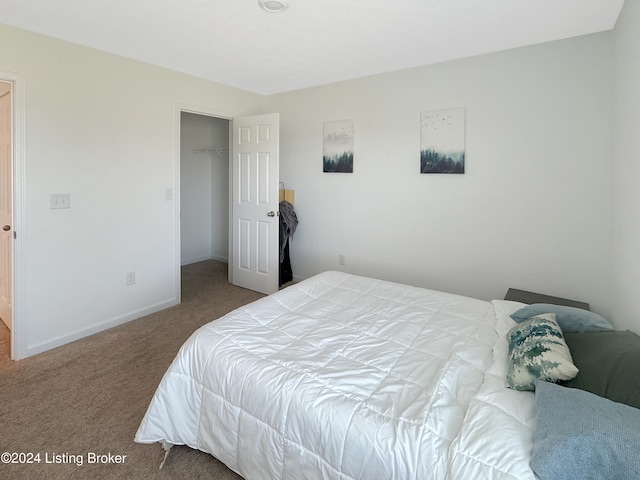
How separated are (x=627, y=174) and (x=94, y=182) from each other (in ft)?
12.6

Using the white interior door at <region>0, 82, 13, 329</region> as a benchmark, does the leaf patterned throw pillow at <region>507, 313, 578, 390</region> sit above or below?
below

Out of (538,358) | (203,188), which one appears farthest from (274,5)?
(203,188)

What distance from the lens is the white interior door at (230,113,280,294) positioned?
12.8 feet

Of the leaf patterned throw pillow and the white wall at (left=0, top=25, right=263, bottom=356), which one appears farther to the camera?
the white wall at (left=0, top=25, right=263, bottom=356)

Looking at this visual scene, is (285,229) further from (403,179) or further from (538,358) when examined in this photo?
(538,358)

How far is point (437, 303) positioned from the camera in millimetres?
2168

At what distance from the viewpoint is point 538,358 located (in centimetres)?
126

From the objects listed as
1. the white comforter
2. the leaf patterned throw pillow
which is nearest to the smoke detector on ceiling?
the white comforter

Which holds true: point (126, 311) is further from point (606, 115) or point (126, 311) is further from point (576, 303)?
point (606, 115)

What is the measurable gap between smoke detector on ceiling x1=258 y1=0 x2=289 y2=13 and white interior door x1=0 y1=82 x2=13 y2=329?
2.14 meters

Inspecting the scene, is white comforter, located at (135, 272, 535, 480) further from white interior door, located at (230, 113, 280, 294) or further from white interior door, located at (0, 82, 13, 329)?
white interior door, located at (0, 82, 13, 329)

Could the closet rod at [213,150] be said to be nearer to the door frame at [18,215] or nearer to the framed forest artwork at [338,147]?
the framed forest artwork at [338,147]

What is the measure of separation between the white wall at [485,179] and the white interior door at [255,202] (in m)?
0.54

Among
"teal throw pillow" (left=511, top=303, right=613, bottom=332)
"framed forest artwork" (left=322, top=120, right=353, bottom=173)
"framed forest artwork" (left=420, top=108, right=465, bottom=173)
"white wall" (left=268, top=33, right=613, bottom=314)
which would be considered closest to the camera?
"teal throw pillow" (left=511, top=303, right=613, bottom=332)
